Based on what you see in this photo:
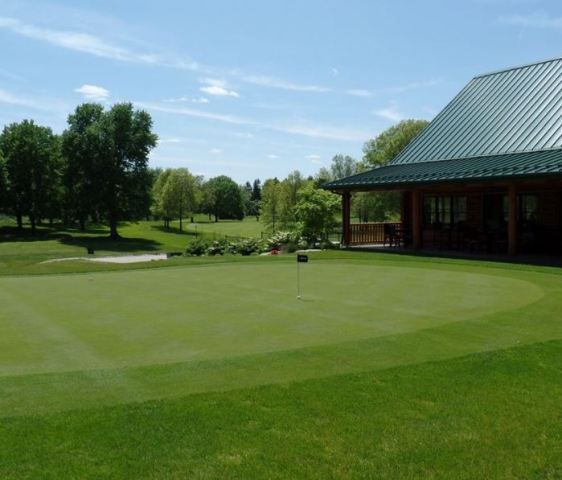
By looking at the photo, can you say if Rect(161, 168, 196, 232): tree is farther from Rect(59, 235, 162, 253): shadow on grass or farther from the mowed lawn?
the mowed lawn

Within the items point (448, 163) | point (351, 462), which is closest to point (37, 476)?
point (351, 462)

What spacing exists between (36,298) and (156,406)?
6.53 m

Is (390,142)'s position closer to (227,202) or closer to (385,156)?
(385,156)

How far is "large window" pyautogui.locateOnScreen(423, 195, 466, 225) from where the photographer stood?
25.8 m

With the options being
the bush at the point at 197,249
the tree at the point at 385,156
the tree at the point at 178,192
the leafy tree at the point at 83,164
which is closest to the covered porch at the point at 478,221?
the bush at the point at 197,249

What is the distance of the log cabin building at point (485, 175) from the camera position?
2091cm

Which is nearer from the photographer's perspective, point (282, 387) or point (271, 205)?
point (282, 387)

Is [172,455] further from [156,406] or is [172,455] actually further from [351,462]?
[351,462]

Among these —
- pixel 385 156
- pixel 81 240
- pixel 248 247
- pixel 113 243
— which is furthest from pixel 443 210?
pixel 81 240

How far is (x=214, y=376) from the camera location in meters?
5.50

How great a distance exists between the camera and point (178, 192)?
67.4m

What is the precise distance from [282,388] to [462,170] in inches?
702

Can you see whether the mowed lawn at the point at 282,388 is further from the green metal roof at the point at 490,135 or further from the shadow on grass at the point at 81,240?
the shadow on grass at the point at 81,240

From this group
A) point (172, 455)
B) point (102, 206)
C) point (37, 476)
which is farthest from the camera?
point (102, 206)
